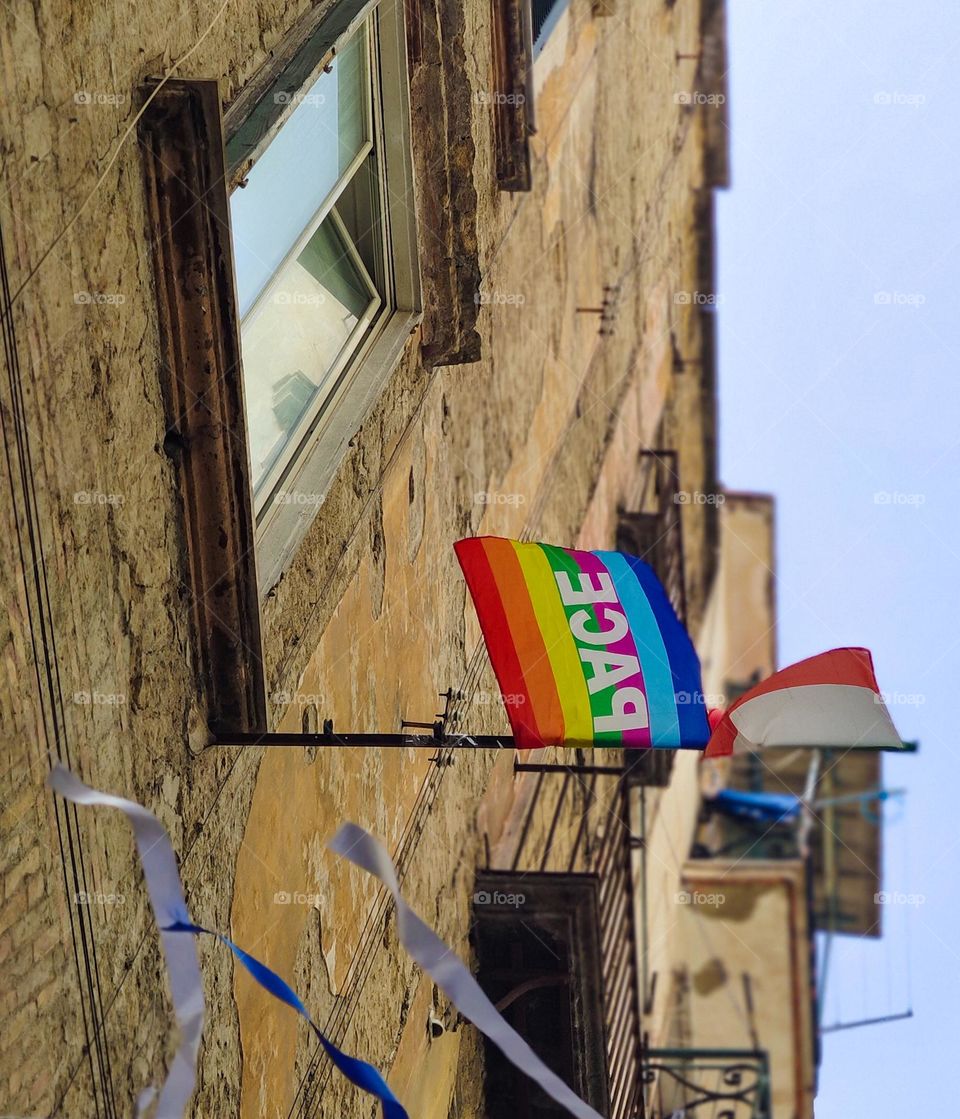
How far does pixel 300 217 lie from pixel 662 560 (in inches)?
362

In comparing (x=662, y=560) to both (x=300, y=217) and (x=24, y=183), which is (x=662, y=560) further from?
(x=24, y=183)

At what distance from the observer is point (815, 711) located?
16.5 feet

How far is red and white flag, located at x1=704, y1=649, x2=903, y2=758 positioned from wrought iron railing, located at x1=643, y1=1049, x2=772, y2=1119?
19.9 ft

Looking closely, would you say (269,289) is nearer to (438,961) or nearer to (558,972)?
(438,961)

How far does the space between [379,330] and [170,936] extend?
3.58m

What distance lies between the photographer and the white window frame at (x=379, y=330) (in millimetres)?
5629

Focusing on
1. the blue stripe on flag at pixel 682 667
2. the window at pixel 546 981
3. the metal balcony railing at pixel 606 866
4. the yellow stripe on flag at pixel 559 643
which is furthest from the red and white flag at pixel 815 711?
→ the window at pixel 546 981

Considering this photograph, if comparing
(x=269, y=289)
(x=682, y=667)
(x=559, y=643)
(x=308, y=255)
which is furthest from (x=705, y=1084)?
(x=269, y=289)

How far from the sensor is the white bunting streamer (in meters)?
3.56

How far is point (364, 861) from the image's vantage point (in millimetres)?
3656

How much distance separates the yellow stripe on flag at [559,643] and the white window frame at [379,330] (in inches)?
30.2

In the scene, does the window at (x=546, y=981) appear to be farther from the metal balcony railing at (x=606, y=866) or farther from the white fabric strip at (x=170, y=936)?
the white fabric strip at (x=170, y=936)

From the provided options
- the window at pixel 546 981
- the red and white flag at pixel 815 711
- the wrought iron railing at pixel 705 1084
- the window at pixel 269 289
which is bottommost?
the wrought iron railing at pixel 705 1084

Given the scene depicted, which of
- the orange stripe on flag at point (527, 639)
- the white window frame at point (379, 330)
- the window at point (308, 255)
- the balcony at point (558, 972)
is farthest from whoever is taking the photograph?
the balcony at point (558, 972)
